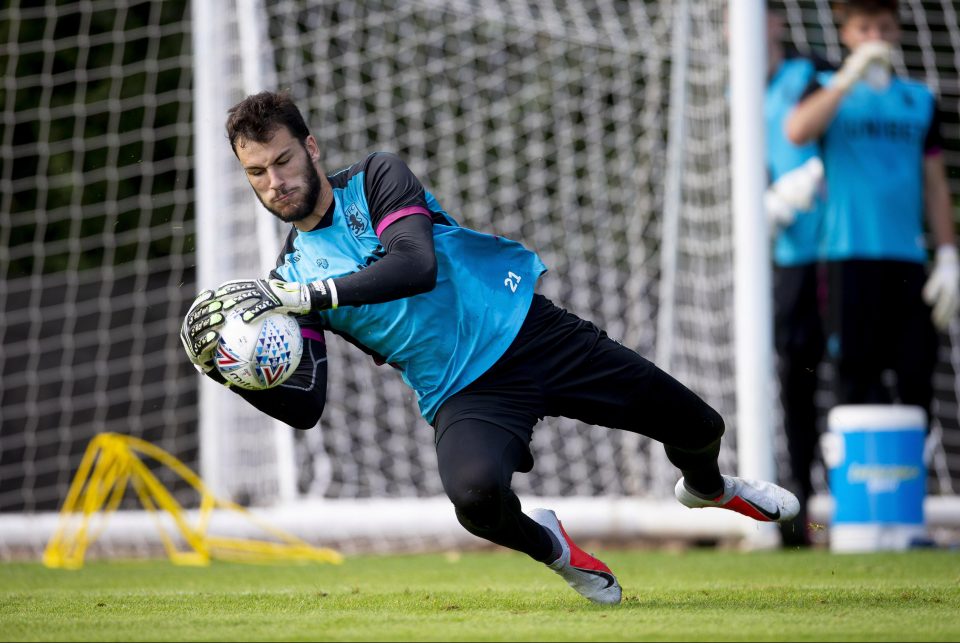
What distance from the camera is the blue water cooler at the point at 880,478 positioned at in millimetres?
6406

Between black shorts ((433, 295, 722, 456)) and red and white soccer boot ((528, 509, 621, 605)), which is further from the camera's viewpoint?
black shorts ((433, 295, 722, 456))

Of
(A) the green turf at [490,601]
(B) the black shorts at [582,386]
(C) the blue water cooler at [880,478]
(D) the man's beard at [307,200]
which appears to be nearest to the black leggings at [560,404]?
(B) the black shorts at [582,386]

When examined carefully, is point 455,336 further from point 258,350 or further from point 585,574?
point 585,574

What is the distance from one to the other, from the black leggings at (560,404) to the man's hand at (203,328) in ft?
2.44

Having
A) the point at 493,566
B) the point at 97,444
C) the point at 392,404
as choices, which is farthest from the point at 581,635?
the point at 392,404

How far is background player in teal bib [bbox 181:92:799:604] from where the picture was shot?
390 centimetres

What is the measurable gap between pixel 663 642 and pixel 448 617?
78 centimetres

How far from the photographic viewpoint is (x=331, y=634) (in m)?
3.18

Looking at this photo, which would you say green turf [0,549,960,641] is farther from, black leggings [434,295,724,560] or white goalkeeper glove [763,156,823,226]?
white goalkeeper glove [763,156,823,226]

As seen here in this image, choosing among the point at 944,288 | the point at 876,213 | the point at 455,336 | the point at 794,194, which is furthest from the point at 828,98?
the point at 455,336

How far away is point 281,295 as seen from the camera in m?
3.71

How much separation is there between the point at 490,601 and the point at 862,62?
12.2 feet

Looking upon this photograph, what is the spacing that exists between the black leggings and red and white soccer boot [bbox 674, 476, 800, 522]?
8 cm

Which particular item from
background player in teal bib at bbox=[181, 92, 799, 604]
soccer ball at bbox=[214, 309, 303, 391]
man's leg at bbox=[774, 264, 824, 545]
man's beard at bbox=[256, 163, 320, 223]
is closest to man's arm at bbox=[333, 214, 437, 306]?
background player in teal bib at bbox=[181, 92, 799, 604]
